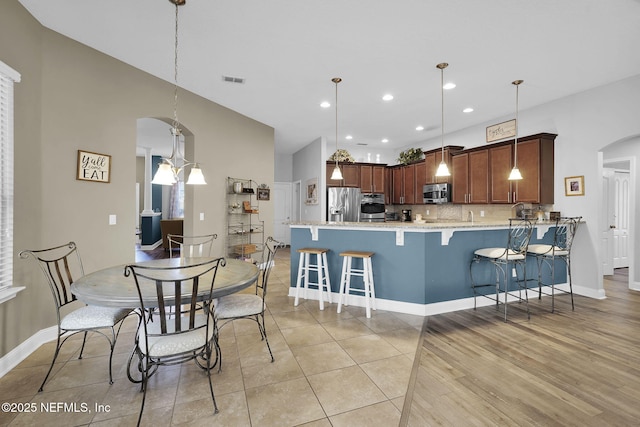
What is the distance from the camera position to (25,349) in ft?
8.06

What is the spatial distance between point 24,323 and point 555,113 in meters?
6.71

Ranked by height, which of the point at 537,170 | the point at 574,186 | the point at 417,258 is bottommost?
the point at 417,258

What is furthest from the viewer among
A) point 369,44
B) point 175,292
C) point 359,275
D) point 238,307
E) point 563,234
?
point 563,234

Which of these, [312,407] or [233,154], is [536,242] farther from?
[233,154]

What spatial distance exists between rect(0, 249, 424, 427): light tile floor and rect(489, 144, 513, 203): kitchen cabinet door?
3.03 metres

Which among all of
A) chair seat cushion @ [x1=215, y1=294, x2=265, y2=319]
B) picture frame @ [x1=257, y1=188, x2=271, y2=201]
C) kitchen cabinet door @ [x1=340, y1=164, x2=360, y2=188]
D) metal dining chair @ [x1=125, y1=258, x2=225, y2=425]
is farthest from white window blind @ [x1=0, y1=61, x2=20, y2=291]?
kitchen cabinet door @ [x1=340, y1=164, x2=360, y2=188]

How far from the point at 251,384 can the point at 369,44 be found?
316 cm

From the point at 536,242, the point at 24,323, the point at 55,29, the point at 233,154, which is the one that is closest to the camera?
the point at 24,323

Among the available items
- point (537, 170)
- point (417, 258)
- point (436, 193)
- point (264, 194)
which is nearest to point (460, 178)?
point (436, 193)

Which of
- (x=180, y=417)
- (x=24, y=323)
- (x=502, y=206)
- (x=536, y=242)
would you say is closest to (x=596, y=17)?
(x=536, y=242)

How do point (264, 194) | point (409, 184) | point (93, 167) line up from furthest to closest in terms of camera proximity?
1. point (409, 184)
2. point (264, 194)
3. point (93, 167)

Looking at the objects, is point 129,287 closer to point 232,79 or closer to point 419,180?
point 232,79

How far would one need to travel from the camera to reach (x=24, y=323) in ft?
8.17

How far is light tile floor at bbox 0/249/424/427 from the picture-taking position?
1746mm
